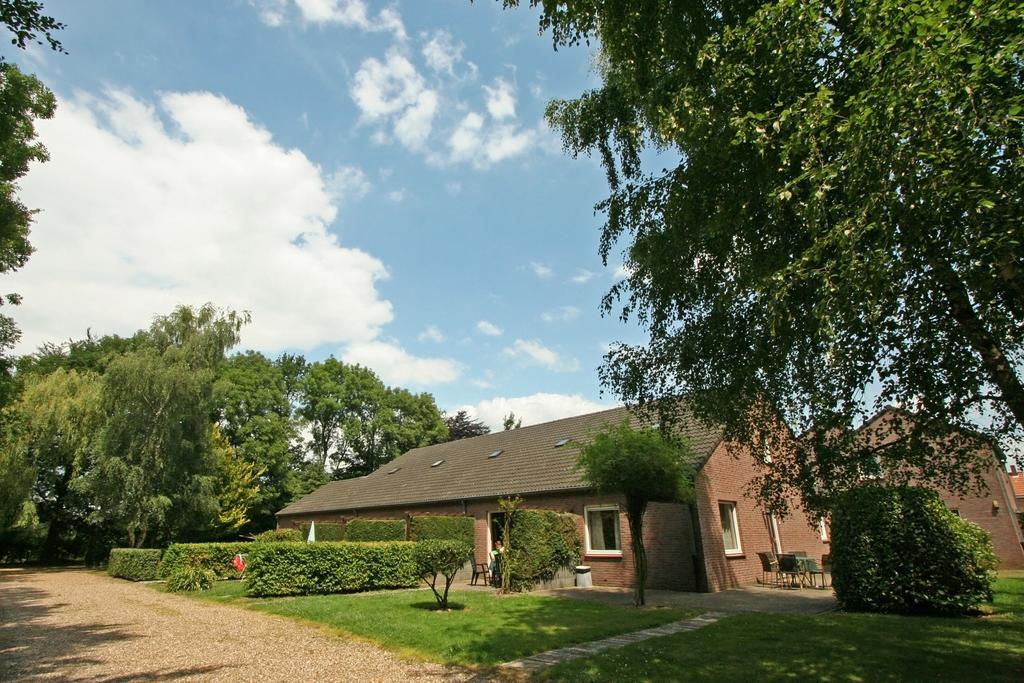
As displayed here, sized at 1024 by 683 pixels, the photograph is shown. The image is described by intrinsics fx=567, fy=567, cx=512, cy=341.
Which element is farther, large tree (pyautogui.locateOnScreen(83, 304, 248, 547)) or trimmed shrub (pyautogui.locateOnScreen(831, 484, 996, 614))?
large tree (pyautogui.locateOnScreen(83, 304, 248, 547))

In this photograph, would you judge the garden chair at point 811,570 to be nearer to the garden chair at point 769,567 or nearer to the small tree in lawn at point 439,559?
the garden chair at point 769,567

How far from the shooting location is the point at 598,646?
345 inches

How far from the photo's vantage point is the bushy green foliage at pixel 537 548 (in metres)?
16.4

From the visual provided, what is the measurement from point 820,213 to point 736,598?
12.7m

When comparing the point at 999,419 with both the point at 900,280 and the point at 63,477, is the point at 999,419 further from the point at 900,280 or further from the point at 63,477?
the point at 63,477

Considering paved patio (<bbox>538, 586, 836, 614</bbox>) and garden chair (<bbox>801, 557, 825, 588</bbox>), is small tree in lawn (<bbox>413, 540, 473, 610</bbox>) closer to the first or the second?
paved patio (<bbox>538, 586, 836, 614</bbox>)

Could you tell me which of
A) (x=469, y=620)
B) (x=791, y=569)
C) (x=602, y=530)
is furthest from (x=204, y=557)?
(x=791, y=569)

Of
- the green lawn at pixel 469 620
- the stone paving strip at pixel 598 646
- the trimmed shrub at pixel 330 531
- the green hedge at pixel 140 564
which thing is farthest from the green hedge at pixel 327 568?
the green hedge at pixel 140 564

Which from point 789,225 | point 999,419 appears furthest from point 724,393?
point 999,419

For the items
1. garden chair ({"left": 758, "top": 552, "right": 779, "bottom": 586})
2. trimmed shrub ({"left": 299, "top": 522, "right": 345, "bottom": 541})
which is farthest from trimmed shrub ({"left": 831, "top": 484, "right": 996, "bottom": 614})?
trimmed shrub ({"left": 299, "top": 522, "right": 345, "bottom": 541})

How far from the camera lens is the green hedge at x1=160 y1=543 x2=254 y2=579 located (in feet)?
66.5

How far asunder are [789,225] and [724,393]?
233 centimetres

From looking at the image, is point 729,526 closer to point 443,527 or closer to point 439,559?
point 439,559

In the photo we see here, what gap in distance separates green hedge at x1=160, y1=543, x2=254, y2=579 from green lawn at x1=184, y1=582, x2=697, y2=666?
5.04m
